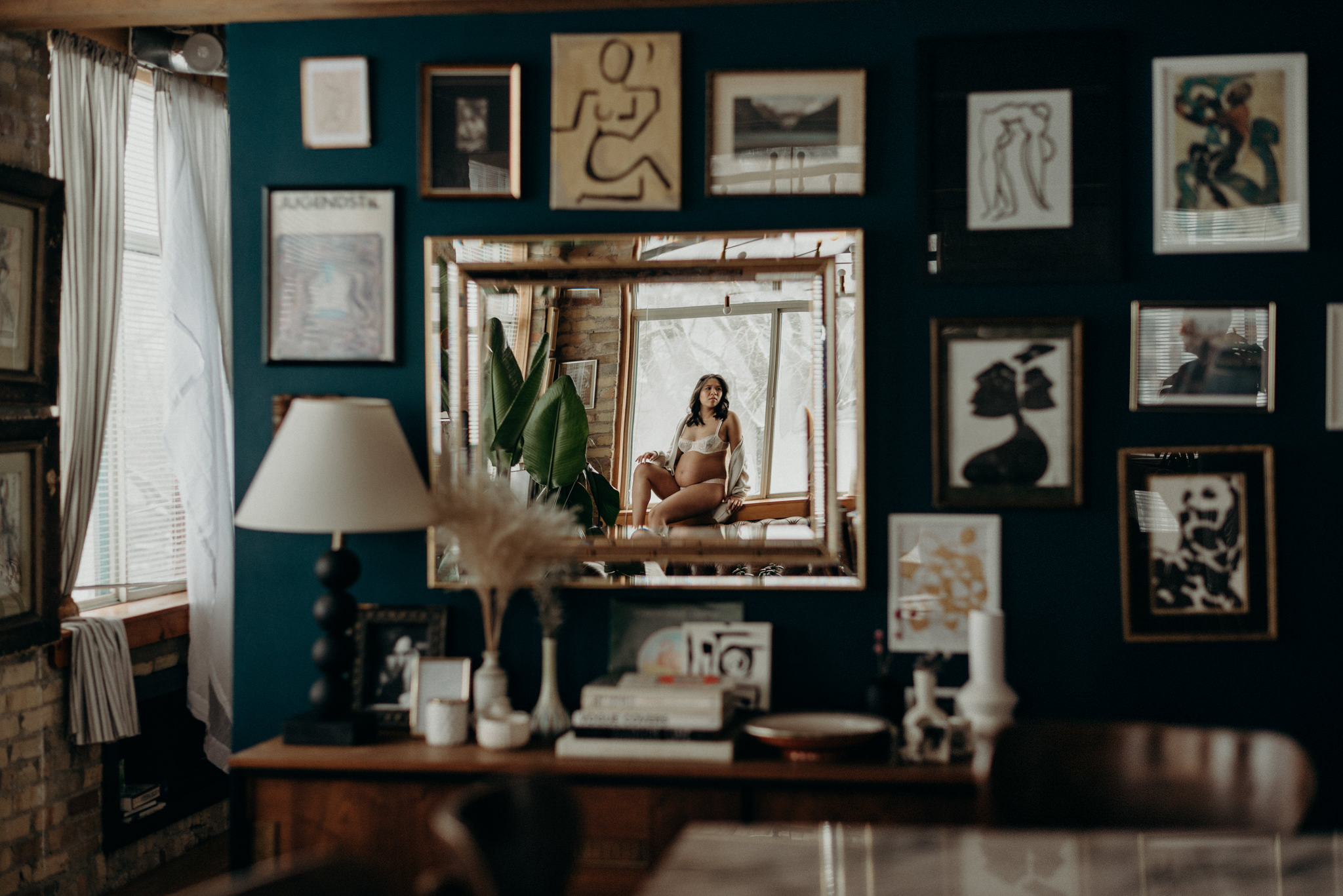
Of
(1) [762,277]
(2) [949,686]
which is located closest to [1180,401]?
(2) [949,686]

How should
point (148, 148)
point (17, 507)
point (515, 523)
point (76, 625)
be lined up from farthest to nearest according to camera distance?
point (148, 148), point (76, 625), point (17, 507), point (515, 523)

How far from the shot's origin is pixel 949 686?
2.89 m

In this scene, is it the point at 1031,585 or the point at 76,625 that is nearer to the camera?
the point at 1031,585

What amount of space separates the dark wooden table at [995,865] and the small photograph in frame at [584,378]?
1443mm

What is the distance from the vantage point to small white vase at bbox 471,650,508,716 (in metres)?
2.79

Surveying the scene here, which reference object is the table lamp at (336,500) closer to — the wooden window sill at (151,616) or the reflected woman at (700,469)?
the reflected woman at (700,469)

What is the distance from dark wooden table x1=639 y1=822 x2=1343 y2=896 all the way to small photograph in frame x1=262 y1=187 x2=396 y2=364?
181 cm

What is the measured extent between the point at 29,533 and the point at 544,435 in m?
1.71

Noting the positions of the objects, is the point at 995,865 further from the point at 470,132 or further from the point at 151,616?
the point at 151,616

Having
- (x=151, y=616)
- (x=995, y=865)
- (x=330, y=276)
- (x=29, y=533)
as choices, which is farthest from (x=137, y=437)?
(x=995, y=865)

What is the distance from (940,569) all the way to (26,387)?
2.81 m

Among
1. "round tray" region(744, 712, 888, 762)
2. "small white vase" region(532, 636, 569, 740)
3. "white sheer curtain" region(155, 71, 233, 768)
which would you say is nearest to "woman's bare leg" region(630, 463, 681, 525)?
"small white vase" region(532, 636, 569, 740)

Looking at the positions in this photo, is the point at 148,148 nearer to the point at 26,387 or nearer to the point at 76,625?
the point at 26,387

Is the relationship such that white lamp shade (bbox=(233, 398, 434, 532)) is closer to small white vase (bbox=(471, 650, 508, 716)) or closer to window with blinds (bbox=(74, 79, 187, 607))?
small white vase (bbox=(471, 650, 508, 716))
